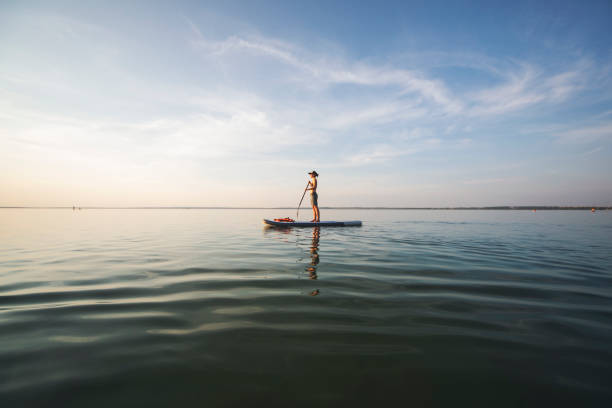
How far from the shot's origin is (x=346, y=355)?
2.44 metres

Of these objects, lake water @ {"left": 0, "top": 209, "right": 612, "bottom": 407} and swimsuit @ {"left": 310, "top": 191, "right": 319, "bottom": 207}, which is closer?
lake water @ {"left": 0, "top": 209, "right": 612, "bottom": 407}

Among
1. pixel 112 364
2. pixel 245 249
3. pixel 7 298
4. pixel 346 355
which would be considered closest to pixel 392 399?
pixel 346 355

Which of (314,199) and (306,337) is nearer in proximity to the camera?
(306,337)

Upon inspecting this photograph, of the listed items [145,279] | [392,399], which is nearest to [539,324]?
[392,399]

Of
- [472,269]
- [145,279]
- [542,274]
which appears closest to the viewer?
[145,279]

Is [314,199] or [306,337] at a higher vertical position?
[314,199]

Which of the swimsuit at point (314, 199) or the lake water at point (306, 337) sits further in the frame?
the swimsuit at point (314, 199)

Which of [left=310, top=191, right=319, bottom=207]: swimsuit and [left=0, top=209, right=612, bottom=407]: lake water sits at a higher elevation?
[left=310, top=191, right=319, bottom=207]: swimsuit

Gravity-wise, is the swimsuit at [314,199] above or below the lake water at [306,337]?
above

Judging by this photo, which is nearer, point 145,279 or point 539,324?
point 539,324

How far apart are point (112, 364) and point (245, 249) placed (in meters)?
6.36

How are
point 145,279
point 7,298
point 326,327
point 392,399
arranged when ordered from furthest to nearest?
point 145,279
point 7,298
point 326,327
point 392,399

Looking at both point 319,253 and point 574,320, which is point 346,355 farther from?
point 319,253

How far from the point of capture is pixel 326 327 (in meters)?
3.01
